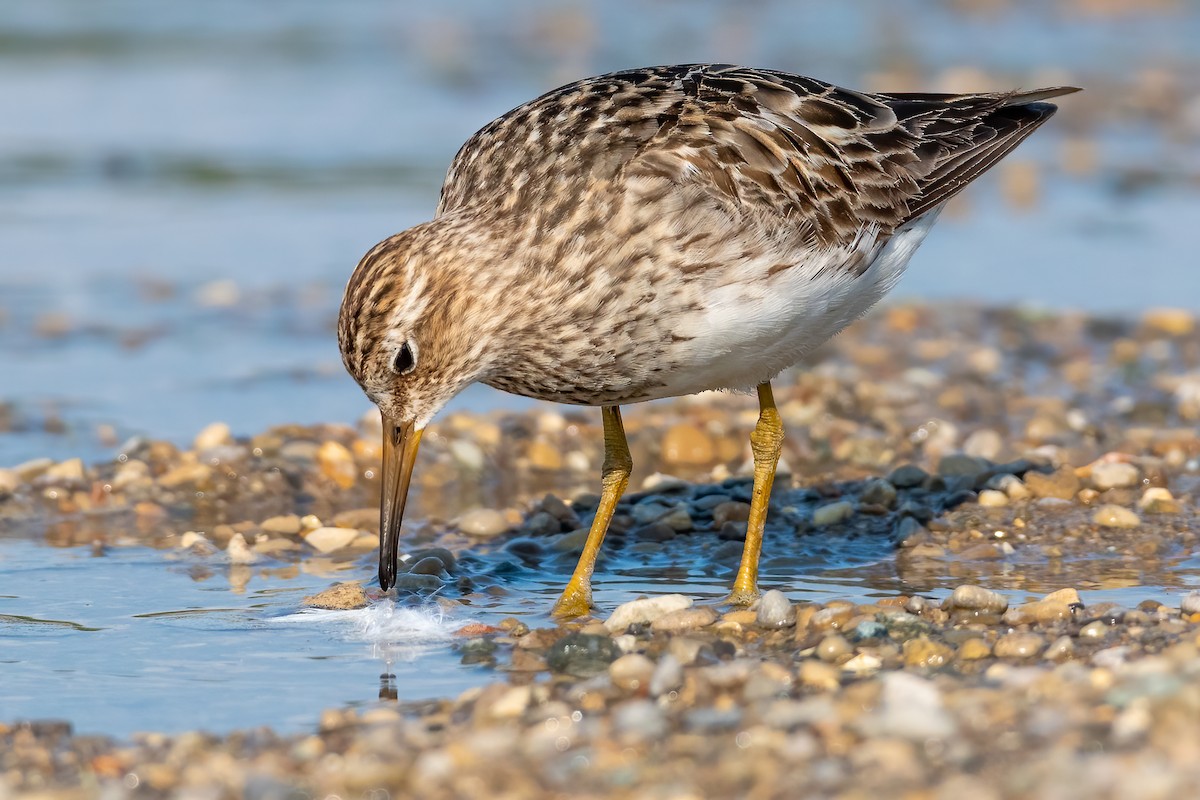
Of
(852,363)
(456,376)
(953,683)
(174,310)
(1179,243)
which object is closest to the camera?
(953,683)

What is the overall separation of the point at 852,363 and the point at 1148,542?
12.5 feet

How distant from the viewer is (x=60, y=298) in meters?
14.2

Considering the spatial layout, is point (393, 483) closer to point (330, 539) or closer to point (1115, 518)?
point (330, 539)

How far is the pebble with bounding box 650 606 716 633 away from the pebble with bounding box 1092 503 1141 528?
8.37 ft

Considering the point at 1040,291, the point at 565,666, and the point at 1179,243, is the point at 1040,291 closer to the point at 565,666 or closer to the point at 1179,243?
the point at 1179,243

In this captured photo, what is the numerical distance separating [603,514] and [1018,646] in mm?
2377

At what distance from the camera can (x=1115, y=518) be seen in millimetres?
8617

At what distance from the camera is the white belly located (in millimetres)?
7285

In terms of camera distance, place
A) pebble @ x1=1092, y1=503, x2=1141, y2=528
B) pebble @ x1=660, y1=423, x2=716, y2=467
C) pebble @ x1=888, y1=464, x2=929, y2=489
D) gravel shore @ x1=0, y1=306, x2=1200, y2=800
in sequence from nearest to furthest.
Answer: gravel shore @ x1=0, y1=306, x2=1200, y2=800 < pebble @ x1=1092, y1=503, x2=1141, y2=528 < pebble @ x1=888, y1=464, x2=929, y2=489 < pebble @ x1=660, y1=423, x2=716, y2=467

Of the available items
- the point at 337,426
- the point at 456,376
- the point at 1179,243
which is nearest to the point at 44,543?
the point at 337,426

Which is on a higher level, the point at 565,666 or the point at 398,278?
the point at 398,278

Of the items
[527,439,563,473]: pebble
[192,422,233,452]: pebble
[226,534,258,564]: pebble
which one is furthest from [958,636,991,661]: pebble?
[192,422,233,452]: pebble

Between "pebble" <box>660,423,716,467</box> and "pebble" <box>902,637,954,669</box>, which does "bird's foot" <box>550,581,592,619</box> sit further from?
"pebble" <box>660,423,716,467</box>

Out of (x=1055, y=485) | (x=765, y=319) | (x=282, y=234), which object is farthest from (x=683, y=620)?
(x=282, y=234)
